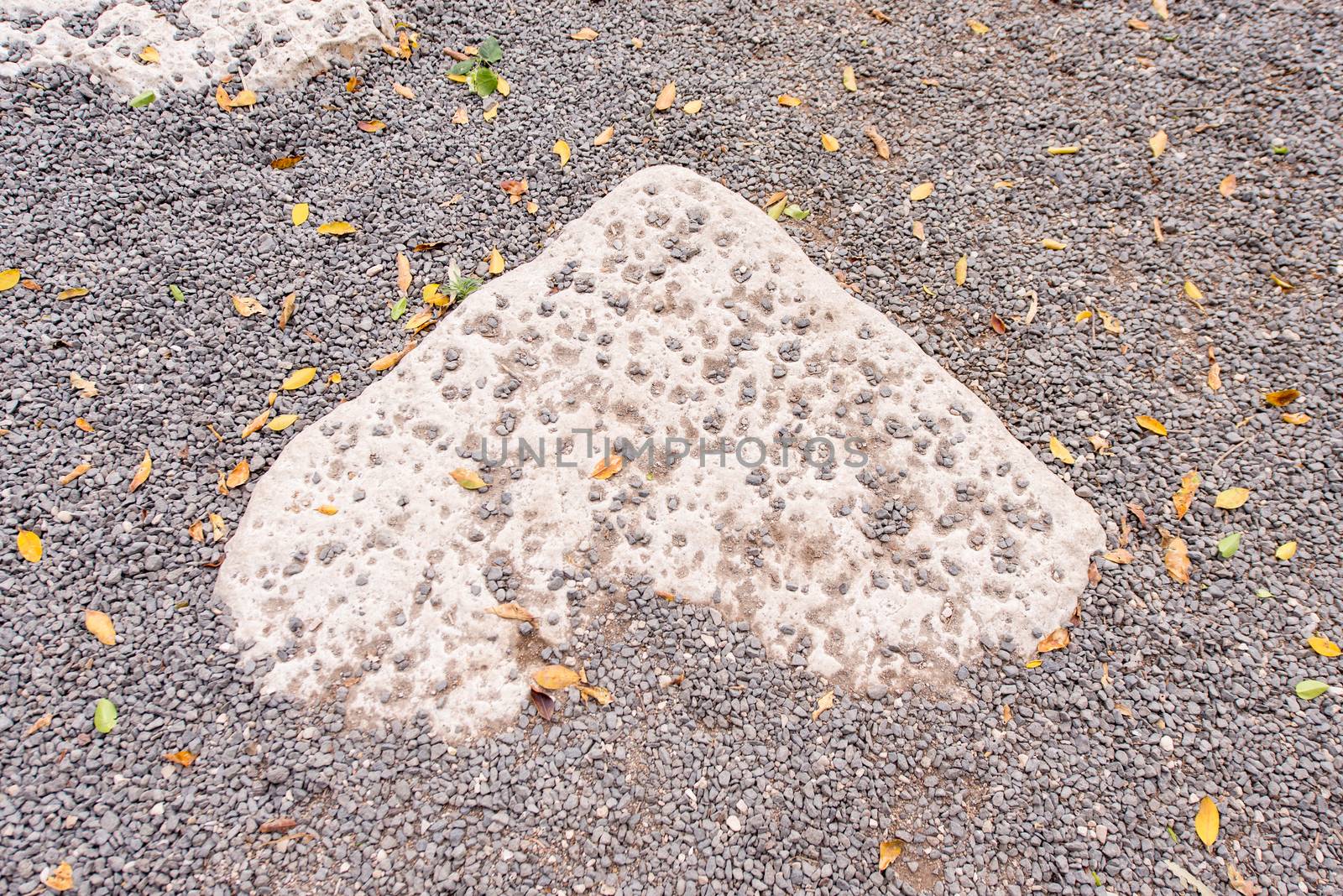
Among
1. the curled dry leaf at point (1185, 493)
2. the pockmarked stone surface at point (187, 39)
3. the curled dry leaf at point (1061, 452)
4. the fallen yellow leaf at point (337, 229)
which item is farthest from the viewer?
the pockmarked stone surface at point (187, 39)

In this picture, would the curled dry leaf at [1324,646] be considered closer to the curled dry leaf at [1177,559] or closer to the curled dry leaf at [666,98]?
the curled dry leaf at [1177,559]

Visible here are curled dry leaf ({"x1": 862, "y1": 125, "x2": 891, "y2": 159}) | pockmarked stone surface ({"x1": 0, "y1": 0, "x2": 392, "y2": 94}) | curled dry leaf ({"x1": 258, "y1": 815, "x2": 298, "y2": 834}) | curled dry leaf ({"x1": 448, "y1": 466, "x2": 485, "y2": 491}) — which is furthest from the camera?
curled dry leaf ({"x1": 862, "y1": 125, "x2": 891, "y2": 159})

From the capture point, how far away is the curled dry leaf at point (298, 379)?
3475 millimetres

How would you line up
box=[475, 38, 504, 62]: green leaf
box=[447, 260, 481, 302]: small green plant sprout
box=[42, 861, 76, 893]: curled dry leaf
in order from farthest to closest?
box=[475, 38, 504, 62]: green leaf → box=[447, 260, 481, 302]: small green plant sprout → box=[42, 861, 76, 893]: curled dry leaf

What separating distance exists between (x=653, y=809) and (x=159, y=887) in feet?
4.85

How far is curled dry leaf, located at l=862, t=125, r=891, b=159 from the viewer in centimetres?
429

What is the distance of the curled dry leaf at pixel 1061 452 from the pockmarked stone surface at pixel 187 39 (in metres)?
3.85

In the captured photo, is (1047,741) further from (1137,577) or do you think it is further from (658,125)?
(658,125)

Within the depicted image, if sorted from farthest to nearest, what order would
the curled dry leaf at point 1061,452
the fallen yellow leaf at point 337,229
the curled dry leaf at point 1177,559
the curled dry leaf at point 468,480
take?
1. the fallen yellow leaf at point 337,229
2. the curled dry leaf at point 1061,452
3. the curled dry leaf at point 1177,559
4. the curled dry leaf at point 468,480

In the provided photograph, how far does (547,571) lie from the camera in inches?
119

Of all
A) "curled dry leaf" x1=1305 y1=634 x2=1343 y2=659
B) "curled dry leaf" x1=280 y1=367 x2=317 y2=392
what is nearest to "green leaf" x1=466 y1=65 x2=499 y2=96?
"curled dry leaf" x1=280 y1=367 x2=317 y2=392

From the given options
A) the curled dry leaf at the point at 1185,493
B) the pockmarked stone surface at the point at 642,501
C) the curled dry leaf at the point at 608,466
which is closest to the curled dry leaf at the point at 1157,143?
the curled dry leaf at the point at 1185,493

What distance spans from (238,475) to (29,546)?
71 centimetres

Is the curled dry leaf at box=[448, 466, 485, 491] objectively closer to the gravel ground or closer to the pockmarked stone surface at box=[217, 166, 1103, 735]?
the pockmarked stone surface at box=[217, 166, 1103, 735]
